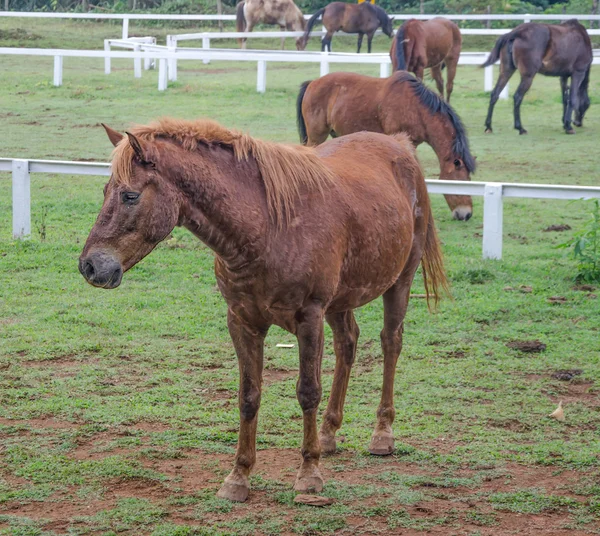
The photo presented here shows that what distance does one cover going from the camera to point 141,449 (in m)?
4.96

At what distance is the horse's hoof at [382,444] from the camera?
16.2 ft

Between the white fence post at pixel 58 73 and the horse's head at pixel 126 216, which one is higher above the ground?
the white fence post at pixel 58 73

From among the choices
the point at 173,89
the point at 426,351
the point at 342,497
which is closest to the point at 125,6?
the point at 173,89

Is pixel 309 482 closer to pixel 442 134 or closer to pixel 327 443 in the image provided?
pixel 327 443

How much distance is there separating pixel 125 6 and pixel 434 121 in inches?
970

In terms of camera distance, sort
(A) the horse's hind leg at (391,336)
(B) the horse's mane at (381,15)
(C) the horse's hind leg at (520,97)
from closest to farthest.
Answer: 1. (A) the horse's hind leg at (391,336)
2. (C) the horse's hind leg at (520,97)
3. (B) the horse's mane at (381,15)

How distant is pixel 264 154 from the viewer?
4266 mm

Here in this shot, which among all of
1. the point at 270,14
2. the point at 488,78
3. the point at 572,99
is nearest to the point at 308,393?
the point at 572,99

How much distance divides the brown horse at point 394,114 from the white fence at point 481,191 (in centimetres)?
128

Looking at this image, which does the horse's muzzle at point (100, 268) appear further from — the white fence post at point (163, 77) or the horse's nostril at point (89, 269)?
the white fence post at point (163, 77)

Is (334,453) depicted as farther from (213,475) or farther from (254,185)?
(254,185)

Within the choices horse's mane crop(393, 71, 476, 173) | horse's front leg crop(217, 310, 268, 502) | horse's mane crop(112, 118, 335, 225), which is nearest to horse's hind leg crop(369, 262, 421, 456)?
horse's front leg crop(217, 310, 268, 502)

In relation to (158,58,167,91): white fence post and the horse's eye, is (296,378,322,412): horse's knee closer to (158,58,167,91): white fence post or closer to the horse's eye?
the horse's eye

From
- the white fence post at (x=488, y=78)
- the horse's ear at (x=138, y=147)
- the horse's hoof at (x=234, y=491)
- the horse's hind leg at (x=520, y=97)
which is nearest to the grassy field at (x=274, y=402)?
the horse's hoof at (x=234, y=491)
